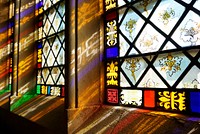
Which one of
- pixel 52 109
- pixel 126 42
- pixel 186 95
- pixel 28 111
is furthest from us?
pixel 28 111

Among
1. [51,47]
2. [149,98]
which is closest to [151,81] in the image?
[149,98]

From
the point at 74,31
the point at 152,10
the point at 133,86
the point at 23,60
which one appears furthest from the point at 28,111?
the point at 152,10

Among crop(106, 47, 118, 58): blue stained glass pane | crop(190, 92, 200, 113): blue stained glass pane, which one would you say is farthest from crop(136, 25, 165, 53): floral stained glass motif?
crop(190, 92, 200, 113): blue stained glass pane

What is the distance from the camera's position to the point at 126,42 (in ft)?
5.20

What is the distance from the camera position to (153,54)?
4.48 ft

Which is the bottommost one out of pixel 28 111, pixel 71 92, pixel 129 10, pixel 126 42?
pixel 28 111

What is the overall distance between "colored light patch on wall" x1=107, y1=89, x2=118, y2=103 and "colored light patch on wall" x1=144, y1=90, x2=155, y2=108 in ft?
0.91

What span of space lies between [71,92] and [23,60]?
174 centimetres

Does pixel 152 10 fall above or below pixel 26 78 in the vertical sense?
above

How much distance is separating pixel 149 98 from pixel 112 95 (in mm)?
359

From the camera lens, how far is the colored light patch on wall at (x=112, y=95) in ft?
5.30

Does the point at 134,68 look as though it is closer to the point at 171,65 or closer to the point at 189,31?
the point at 171,65

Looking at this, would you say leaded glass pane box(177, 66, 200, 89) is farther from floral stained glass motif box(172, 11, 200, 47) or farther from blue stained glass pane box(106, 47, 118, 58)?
blue stained glass pane box(106, 47, 118, 58)

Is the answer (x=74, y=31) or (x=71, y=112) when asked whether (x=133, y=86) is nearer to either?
(x=71, y=112)
